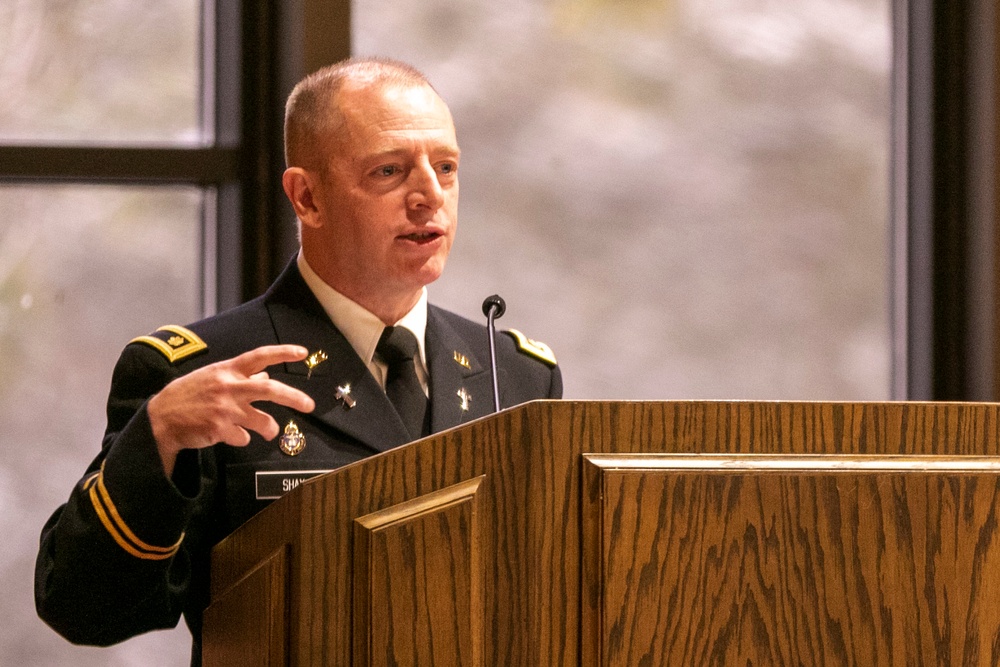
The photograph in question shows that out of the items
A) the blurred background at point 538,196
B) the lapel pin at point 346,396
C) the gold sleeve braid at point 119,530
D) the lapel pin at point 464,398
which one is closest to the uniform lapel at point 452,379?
the lapel pin at point 464,398

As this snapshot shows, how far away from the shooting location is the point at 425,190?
1629mm

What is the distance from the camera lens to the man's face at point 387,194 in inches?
64.0

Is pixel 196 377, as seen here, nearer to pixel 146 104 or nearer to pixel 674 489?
pixel 674 489

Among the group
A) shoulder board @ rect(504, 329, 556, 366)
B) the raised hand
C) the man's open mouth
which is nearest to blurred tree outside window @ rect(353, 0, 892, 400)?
shoulder board @ rect(504, 329, 556, 366)

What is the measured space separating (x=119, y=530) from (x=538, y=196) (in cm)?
154

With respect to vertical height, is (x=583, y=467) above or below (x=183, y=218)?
below

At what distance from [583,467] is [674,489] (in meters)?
0.07

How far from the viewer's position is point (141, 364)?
5.24ft

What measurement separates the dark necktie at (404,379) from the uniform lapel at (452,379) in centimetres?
2

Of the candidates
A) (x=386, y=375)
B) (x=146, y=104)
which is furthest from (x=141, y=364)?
(x=146, y=104)

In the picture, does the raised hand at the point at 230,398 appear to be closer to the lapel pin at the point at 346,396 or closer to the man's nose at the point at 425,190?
the lapel pin at the point at 346,396

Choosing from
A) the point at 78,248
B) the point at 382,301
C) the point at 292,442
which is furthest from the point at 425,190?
the point at 78,248

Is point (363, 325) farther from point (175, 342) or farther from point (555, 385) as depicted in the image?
point (555, 385)

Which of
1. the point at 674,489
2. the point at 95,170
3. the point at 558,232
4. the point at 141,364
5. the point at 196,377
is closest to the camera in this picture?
the point at 674,489
